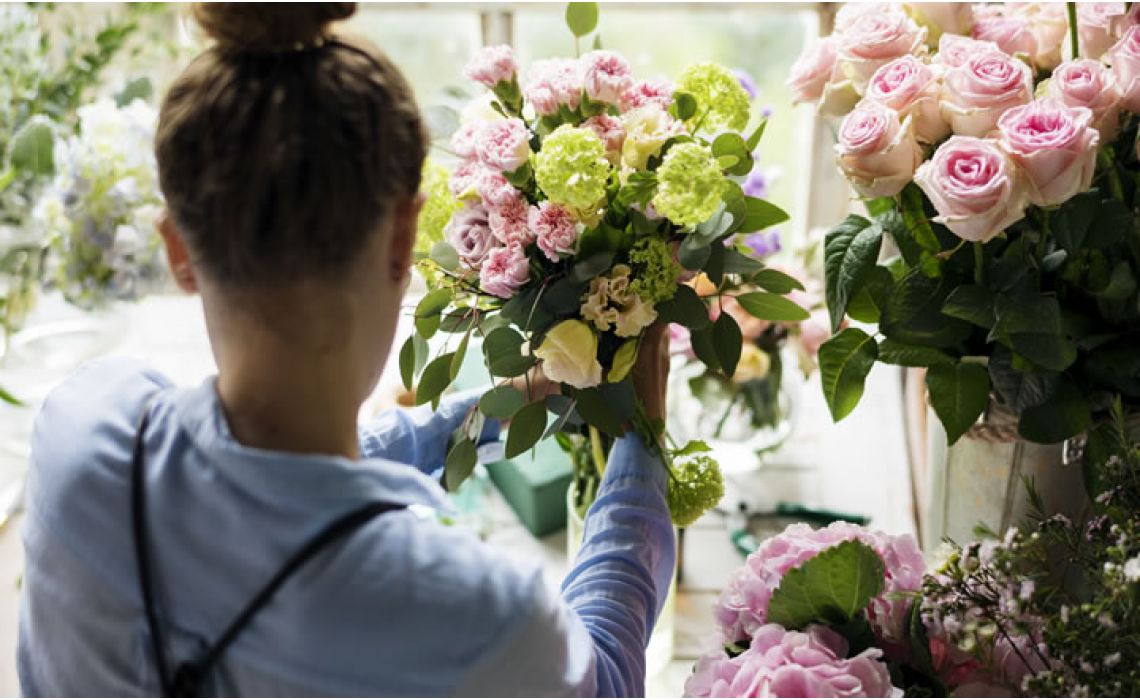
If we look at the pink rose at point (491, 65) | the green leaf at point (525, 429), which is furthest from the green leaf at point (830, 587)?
the pink rose at point (491, 65)

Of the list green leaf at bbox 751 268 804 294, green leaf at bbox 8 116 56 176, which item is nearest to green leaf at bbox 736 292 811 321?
green leaf at bbox 751 268 804 294

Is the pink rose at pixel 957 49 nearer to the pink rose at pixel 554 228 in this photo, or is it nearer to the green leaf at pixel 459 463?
the pink rose at pixel 554 228

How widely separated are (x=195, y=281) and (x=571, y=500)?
0.60 metres

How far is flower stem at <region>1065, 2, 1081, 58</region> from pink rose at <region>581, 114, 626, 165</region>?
0.40 metres

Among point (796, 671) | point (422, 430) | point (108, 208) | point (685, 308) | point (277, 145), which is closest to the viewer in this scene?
point (277, 145)

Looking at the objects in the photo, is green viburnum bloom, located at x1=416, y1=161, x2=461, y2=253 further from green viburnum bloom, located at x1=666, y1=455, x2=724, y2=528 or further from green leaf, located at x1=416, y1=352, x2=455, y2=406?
green viburnum bloom, located at x1=666, y1=455, x2=724, y2=528

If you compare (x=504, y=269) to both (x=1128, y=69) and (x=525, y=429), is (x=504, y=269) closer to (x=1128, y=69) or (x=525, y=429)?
(x=525, y=429)

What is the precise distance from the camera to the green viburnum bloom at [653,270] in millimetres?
874

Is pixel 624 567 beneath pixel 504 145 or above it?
beneath

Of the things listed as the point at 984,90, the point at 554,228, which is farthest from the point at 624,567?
the point at 984,90

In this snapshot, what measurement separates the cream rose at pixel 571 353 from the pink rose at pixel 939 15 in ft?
1.45

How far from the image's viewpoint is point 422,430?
103 cm

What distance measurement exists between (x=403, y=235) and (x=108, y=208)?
66cm

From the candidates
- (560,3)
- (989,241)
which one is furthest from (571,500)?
(560,3)
